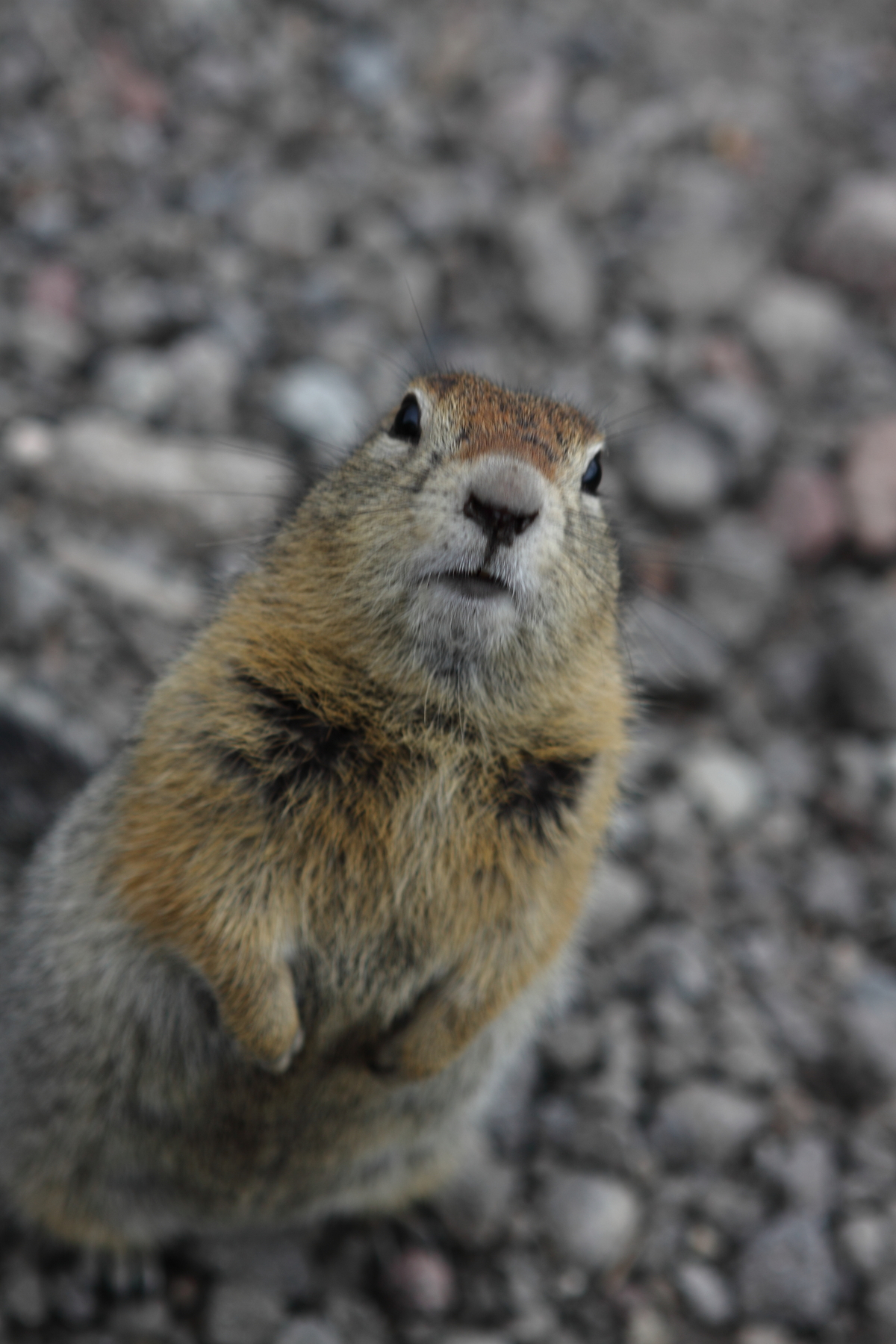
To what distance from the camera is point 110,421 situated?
5.59 metres

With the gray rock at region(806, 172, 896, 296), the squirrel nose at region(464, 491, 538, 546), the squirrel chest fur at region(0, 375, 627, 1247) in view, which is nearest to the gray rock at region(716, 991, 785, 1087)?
the squirrel chest fur at region(0, 375, 627, 1247)

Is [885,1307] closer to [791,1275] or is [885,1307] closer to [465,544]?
[791,1275]

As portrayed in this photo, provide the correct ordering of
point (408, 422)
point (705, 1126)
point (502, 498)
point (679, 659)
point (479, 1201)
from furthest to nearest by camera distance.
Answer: point (679, 659) → point (705, 1126) → point (479, 1201) → point (408, 422) → point (502, 498)

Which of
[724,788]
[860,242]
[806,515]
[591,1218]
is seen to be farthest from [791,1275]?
[860,242]

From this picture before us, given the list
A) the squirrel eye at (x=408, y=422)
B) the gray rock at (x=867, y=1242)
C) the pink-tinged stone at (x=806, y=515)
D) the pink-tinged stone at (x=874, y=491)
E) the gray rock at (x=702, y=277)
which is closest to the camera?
the squirrel eye at (x=408, y=422)

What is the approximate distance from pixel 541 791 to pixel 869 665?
2.43 metres

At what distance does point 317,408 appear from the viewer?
5.83 metres

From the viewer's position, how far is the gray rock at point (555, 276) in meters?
6.56

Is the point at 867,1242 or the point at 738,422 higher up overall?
the point at 738,422

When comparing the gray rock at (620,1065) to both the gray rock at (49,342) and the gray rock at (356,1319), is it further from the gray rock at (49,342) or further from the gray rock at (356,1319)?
the gray rock at (49,342)

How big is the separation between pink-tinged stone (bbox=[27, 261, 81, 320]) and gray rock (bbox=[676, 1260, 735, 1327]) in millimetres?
4747

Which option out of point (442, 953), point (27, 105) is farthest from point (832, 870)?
point (27, 105)

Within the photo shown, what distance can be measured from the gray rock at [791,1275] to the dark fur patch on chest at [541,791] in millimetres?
1734

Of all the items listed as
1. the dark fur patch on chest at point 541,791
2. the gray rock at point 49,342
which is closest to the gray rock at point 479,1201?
the dark fur patch on chest at point 541,791
